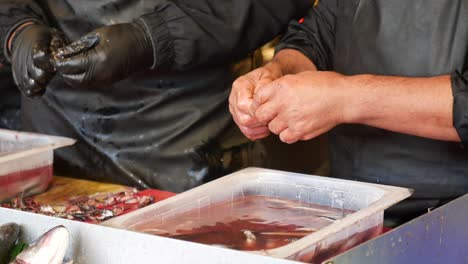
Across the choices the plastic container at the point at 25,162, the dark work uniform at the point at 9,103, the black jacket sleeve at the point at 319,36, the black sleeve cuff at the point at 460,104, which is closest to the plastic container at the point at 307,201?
the black sleeve cuff at the point at 460,104

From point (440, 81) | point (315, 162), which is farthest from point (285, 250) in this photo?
point (315, 162)

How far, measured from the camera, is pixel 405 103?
1896 millimetres

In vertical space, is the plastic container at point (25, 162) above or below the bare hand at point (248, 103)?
below

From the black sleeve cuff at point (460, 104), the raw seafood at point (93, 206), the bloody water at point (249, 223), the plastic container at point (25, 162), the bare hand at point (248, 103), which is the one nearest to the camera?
the bloody water at point (249, 223)

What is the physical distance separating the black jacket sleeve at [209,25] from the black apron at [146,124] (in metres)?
0.14

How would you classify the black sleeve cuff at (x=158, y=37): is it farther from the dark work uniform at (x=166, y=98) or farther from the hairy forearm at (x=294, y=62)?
the hairy forearm at (x=294, y=62)

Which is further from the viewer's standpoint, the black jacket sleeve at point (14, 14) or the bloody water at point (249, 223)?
the black jacket sleeve at point (14, 14)

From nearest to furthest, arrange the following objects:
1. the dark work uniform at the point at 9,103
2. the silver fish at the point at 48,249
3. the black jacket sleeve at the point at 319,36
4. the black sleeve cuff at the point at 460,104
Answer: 1. the silver fish at the point at 48,249
2. the black sleeve cuff at the point at 460,104
3. the black jacket sleeve at the point at 319,36
4. the dark work uniform at the point at 9,103

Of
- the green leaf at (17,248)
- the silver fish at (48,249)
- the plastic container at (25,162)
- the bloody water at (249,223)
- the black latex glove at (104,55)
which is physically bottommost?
the plastic container at (25,162)

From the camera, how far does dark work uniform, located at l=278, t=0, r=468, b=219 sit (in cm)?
205

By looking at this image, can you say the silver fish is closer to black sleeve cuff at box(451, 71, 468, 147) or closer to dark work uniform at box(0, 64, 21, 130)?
black sleeve cuff at box(451, 71, 468, 147)

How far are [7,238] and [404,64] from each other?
1.12m

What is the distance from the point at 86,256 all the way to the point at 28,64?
1225 mm

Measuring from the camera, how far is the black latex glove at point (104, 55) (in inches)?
97.5
